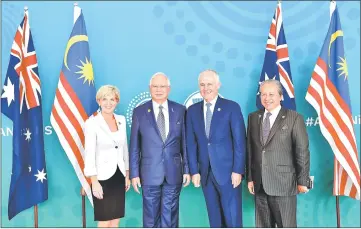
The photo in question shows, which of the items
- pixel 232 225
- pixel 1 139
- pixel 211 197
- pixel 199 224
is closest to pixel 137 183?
pixel 211 197

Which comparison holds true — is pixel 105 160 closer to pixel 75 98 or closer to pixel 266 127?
pixel 75 98

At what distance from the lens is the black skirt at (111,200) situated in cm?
317

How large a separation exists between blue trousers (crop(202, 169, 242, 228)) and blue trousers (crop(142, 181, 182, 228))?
0.90 feet

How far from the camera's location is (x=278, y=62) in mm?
3701

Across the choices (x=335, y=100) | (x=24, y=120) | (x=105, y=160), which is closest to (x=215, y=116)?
(x=105, y=160)

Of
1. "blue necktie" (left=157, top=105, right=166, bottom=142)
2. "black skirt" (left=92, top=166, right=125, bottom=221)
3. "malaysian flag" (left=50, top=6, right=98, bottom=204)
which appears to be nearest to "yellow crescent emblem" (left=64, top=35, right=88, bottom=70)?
"malaysian flag" (left=50, top=6, right=98, bottom=204)

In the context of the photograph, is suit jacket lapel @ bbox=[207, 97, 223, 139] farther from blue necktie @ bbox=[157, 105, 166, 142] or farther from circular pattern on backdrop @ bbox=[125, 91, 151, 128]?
circular pattern on backdrop @ bbox=[125, 91, 151, 128]

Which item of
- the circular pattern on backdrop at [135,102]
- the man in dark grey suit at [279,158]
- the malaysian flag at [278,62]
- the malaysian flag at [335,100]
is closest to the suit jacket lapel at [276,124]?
the man in dark grey suit at [279,158]

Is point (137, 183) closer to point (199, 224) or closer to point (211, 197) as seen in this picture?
point (211, 197)

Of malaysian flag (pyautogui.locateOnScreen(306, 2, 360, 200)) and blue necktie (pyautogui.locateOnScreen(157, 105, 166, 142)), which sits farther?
malaysian flag (pyautogui.locateOnScreen(306, 2, 360, 200))

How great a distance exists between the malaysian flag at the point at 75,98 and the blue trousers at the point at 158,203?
0.71 meters

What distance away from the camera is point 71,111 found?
11.8 feet

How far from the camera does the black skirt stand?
10.4 feet

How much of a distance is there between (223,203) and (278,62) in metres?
1.40
